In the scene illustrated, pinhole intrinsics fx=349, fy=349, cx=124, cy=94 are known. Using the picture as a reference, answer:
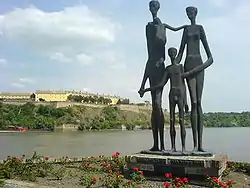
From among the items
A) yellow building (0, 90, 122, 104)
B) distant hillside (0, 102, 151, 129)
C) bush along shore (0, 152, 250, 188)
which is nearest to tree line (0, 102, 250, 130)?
distant hillside (0, 102, 151, 129)

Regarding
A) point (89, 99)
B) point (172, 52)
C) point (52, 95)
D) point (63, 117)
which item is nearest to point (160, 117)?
point (172, 52)

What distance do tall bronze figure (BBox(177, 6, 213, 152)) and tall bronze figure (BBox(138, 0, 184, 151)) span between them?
47 cm

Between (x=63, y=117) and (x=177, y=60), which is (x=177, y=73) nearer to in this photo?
(x=177, y=60)

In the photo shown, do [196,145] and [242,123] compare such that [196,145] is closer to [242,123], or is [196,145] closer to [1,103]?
[1,103]

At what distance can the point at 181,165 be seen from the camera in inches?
317

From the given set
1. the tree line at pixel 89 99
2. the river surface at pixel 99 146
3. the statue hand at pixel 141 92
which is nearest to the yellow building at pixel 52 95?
the tree line at pixel 89 99

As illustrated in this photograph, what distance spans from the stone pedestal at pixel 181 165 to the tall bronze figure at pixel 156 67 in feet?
2.36

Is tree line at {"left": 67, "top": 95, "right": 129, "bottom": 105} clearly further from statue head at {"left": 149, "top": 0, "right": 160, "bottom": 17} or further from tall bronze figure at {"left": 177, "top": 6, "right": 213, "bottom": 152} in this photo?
tall bronze figure at {"left": 177, "top": 6, "right": 213, "bottom": 152}

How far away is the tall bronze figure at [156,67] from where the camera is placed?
29.8 feet

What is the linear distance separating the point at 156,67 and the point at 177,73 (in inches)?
24.7

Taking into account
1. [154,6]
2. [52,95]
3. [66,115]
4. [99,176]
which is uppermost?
[52,95]

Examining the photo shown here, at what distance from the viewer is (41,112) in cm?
9300

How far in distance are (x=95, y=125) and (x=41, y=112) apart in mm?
17035

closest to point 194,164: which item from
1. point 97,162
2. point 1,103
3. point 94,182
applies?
point 94,182
